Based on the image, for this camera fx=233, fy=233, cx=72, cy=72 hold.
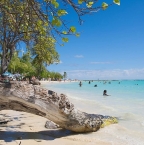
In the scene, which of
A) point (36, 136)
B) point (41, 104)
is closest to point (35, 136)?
point (36, 136)

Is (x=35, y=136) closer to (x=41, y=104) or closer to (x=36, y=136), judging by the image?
(x=36, y=136)

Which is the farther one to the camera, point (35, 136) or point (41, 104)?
point (35, 136)

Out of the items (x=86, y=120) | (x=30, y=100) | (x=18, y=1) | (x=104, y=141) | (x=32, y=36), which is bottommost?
(x=104, y=141)

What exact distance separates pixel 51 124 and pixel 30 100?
1.84 metres

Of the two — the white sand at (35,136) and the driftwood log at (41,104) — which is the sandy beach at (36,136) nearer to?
the white sand at (35,136)

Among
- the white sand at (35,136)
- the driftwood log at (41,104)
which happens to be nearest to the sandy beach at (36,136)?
the white sand at (35,136)

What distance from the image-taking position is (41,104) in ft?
19.5

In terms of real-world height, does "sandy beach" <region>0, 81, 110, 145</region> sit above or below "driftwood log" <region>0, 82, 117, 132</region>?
below

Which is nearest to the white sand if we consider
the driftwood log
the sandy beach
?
the sandy beach

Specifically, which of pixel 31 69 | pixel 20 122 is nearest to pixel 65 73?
pixel 31 69

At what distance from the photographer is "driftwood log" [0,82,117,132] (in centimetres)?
570

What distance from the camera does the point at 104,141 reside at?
6164 millimetres

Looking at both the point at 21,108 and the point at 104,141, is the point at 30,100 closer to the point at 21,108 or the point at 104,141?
the point at 21,108

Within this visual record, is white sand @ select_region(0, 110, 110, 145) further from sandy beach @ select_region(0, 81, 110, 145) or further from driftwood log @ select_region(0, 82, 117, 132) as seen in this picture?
driftwood log @ select_region(0, 82, 117, 132)
